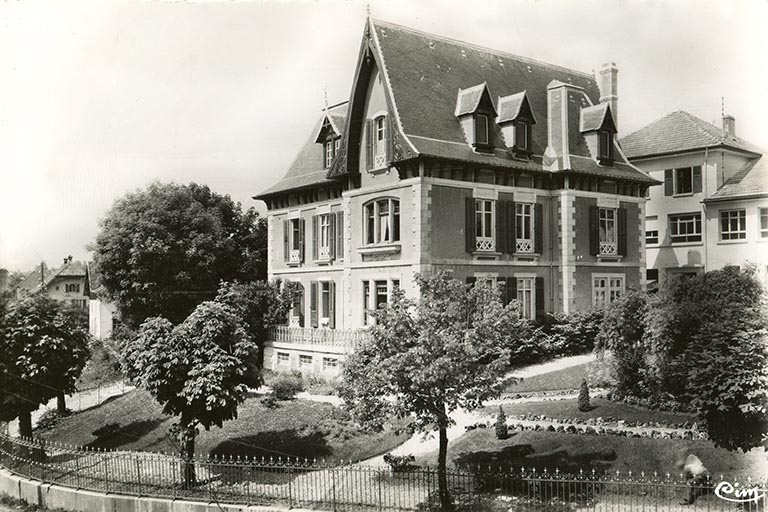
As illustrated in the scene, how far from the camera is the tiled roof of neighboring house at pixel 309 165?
35062 mm

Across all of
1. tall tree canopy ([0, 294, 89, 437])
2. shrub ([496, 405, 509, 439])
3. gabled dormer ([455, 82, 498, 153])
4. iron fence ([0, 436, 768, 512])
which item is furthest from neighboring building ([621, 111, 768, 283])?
tall tree canopy ([0, 294, 89, 437])

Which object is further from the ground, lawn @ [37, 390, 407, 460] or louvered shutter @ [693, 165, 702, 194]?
louvered shutter @ [693, 165, 702, 194]

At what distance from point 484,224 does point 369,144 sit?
19.4 ft

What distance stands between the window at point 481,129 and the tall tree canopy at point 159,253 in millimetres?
17768

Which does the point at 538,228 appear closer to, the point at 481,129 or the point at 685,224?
the point at 481,129

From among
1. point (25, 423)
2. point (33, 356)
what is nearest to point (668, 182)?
point (33, 356)

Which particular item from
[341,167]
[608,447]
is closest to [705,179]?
[341,167]

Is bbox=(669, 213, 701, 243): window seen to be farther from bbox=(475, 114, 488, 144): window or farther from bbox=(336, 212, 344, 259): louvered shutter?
bbox=(336, 212, 344, 259): louvered shutter

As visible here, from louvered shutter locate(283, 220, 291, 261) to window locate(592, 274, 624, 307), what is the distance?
51.1 feet

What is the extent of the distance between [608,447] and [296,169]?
85.1 feet

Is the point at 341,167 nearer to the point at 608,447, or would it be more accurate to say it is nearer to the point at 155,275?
the point at 155,275

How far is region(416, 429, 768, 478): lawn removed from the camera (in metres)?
14.7

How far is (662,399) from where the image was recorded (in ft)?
62.3

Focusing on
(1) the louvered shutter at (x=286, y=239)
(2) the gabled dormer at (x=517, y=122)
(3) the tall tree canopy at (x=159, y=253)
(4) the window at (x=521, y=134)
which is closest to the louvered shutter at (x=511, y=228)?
(2) the gabled dormer at (x=517, y=122)
